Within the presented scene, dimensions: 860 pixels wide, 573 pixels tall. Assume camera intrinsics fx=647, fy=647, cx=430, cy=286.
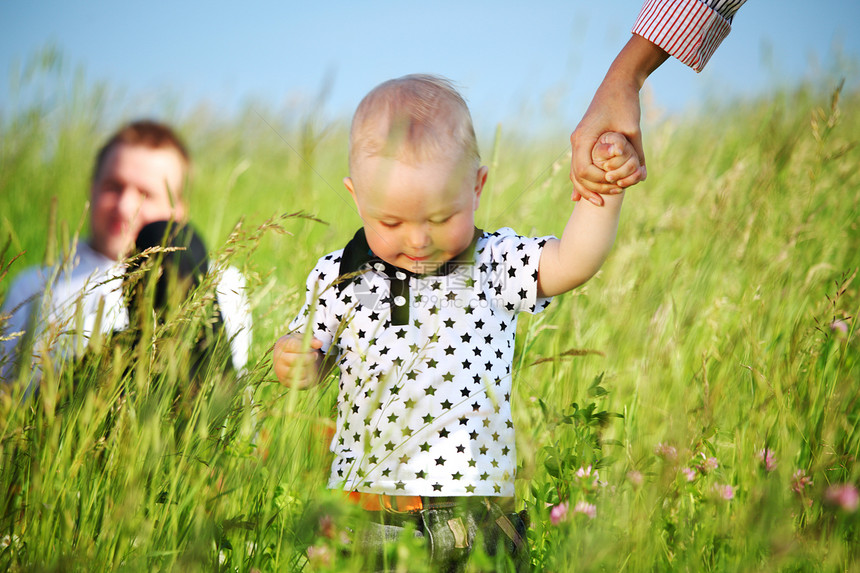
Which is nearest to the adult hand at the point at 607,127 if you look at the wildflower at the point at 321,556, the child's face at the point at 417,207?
the child's face at the point at 417,207

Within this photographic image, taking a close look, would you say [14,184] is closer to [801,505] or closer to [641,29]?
[641,29]

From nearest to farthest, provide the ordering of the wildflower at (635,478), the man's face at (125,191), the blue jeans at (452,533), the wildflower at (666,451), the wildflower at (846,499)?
the wildflower at (846,499), the wildflower at (666,451), the wildflower at (635,478), the blue jeans at (452,533), the man's face at (125,191)

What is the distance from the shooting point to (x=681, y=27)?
4.53ft

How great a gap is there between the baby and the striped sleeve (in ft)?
1.07

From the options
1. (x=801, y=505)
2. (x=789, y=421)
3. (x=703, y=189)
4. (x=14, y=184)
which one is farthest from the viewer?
(x=14, y=184)

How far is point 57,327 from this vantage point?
1.15 meters

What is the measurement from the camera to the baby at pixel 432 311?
51.0 inches

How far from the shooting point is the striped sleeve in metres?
1.37

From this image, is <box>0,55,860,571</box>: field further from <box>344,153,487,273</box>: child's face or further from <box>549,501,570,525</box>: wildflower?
<box>344,153,487,273</box>: child's face

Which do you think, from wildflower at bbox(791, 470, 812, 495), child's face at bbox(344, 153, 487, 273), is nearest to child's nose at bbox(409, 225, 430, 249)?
child's face at bbox(344, 153, 487, 273)

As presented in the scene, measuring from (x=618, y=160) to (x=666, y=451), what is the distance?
21.0 inches

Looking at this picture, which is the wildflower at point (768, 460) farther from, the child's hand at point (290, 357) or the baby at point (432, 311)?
the child's hand at point (290, 357)

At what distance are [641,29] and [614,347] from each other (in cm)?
81

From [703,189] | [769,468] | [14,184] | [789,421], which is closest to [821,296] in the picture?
[703,189]
